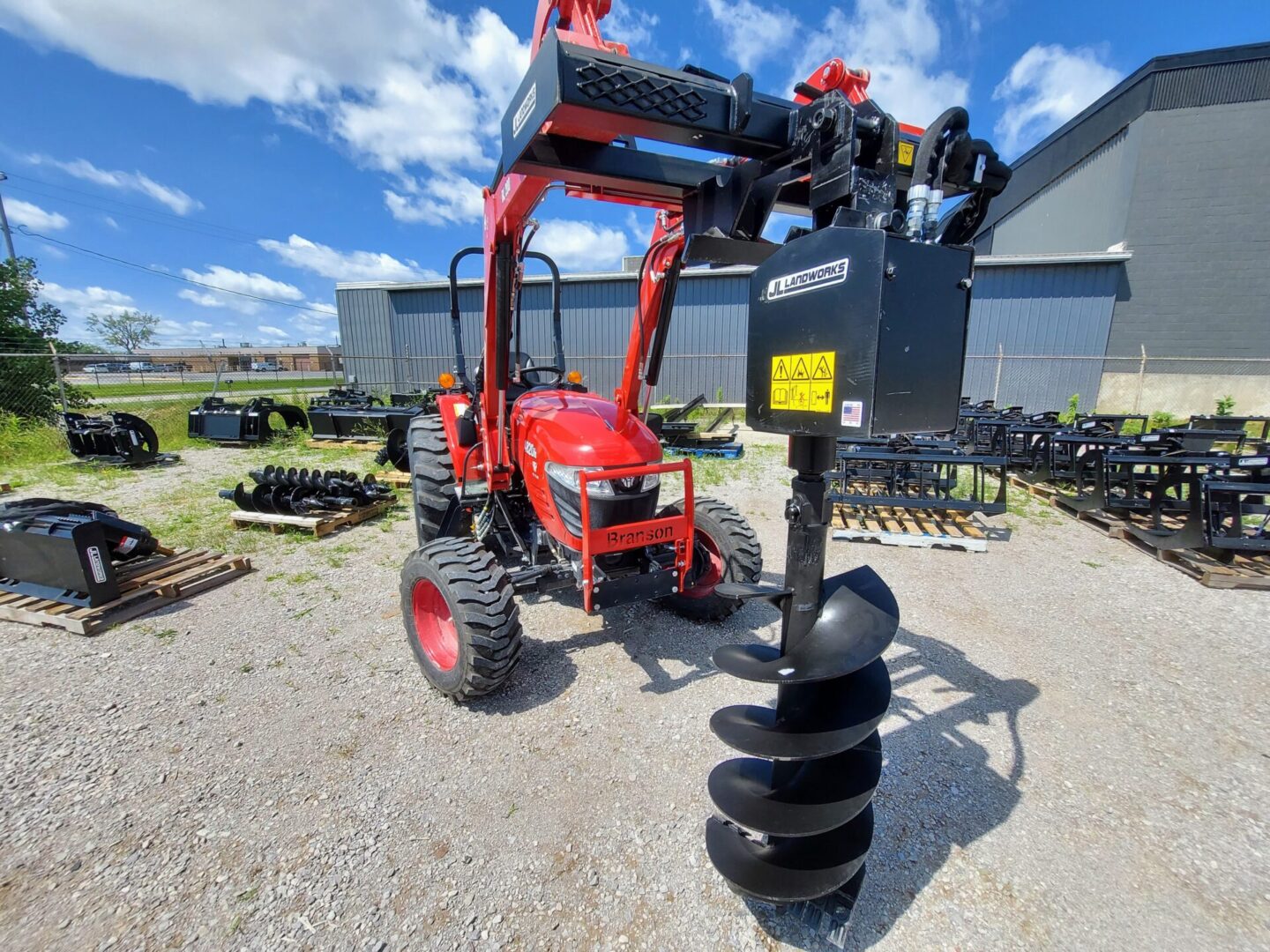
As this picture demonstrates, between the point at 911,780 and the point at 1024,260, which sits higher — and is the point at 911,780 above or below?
below

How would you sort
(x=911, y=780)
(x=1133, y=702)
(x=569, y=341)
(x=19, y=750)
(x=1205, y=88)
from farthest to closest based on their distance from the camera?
(x=569, y=341) < (x=1205, y=88) < (x=1133, y=702) < (x=19, y=750) < (x=911, y=780)

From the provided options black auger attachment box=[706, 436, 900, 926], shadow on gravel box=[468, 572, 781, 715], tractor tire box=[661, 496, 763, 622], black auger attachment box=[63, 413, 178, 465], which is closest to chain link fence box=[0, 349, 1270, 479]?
black auger attachment box=[63, 413, 178, 465]

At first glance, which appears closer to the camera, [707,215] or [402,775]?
[707,215]

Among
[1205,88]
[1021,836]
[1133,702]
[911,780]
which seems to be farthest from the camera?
[1205,88]

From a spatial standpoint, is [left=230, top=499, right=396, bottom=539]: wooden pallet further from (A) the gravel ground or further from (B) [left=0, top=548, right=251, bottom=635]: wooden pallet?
(A) the gravel ground

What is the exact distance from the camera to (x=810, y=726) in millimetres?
1726

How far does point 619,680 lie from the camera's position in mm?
3238

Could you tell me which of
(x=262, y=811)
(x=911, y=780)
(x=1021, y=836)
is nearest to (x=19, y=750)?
(x=262, y=811)

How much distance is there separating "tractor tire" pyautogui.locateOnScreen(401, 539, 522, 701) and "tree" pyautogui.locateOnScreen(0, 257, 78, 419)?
12.5 meters

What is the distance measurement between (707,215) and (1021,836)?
9.11ft

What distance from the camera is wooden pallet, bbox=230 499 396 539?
568 centimetres

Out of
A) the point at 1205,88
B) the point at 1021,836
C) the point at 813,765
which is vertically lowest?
the point at 1021,836

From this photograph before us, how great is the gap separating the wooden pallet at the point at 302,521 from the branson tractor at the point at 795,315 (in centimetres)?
351

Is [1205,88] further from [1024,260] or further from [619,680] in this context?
[619,680]
